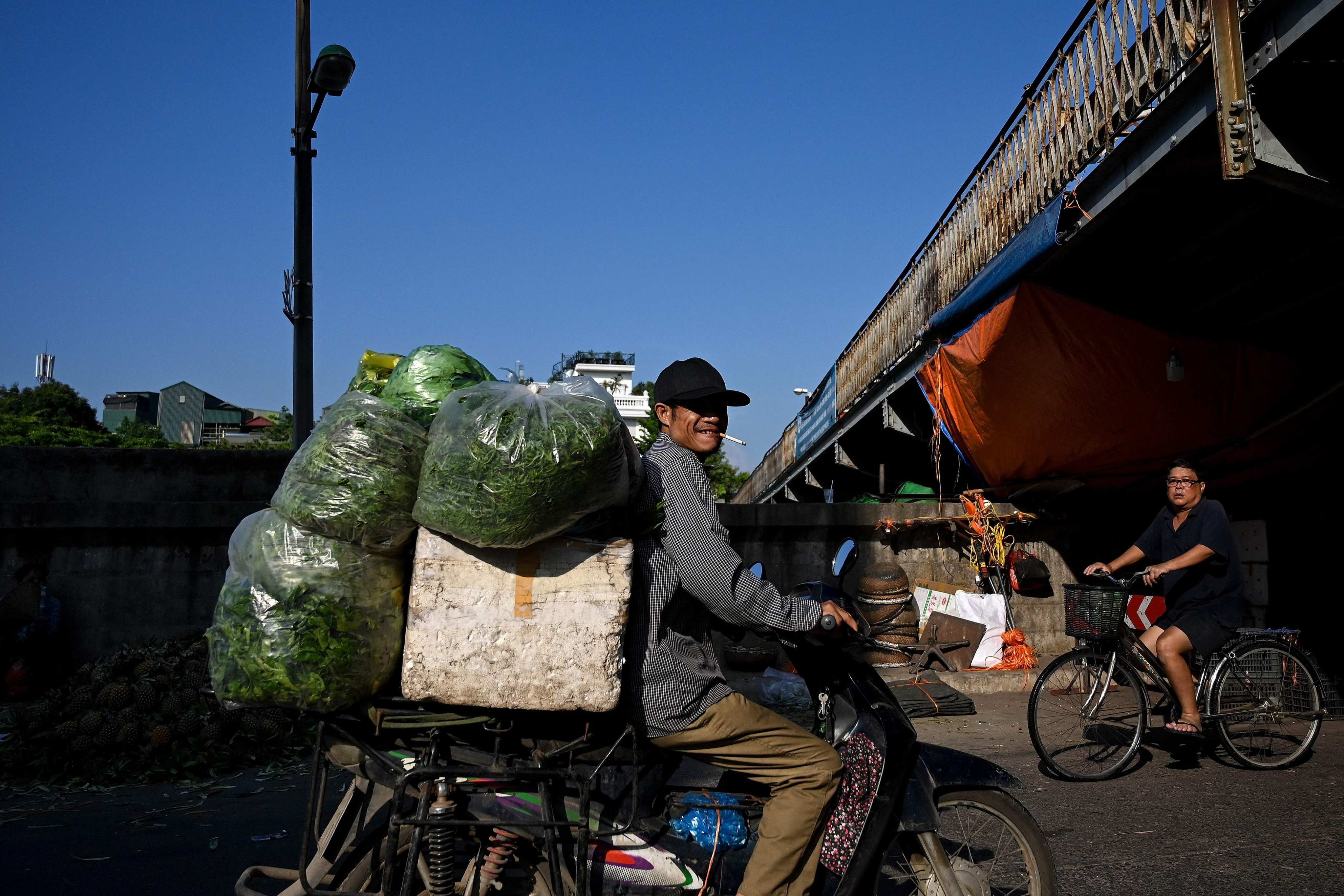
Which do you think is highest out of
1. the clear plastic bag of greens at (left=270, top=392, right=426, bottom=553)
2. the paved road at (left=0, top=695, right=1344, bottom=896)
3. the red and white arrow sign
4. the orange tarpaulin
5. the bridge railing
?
the bridge railing

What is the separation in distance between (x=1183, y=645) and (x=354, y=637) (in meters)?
4.88

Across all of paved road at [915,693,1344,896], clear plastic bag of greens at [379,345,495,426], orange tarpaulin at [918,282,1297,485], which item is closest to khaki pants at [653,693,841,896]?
clear plastic bag of greens at [379,345,495,426]

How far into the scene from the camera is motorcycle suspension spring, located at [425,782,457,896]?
2.43 metres

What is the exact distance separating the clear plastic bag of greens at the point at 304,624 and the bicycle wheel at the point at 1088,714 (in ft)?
13.7

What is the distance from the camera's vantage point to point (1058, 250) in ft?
20.9

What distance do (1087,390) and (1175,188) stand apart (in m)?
2.06

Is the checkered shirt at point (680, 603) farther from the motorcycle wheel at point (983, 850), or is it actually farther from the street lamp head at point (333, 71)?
the street lamp head at point (333, 71)

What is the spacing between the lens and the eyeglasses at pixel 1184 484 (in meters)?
5.63

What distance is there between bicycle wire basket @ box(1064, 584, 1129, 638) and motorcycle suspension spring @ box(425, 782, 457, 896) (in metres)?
3.97

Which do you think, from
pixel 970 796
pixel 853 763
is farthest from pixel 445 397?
pixel 970 796

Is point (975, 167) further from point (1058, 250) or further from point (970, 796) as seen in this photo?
point (970, 796)

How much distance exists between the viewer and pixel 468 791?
8.14 ft

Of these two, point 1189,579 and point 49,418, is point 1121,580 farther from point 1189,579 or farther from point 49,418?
point 49,418

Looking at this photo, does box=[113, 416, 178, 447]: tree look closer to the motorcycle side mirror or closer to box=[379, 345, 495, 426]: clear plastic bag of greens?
box=[379, 345, 495, 426]: clear plastic bag of greens
